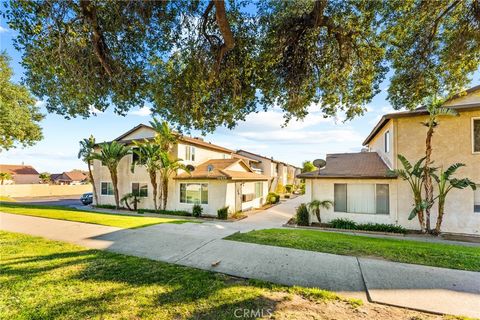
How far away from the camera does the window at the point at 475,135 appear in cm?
1202

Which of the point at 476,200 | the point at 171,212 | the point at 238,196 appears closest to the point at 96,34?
the point at 171,212

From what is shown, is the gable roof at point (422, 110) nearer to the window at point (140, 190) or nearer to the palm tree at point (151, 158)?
the palm tree at point (151, 158)

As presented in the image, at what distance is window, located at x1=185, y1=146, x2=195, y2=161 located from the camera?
21.0 m

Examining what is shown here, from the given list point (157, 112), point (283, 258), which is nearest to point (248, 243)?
point (283, 258)

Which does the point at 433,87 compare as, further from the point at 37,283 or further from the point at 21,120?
the point at 21,120

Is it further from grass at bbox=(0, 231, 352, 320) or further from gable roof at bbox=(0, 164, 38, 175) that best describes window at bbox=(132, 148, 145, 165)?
gable roof at bbox=(0, 164, 38, 175)

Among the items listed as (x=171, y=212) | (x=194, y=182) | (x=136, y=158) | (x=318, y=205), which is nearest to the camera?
(x=318, y=205)

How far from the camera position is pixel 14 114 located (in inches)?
782

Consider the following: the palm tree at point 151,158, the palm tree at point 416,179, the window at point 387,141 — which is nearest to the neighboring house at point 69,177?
the palm tree at point 151,158

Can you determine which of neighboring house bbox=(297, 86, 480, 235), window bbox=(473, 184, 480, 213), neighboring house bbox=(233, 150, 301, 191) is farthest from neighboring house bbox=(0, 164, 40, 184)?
window bbox=(473, 184, 480, 213)

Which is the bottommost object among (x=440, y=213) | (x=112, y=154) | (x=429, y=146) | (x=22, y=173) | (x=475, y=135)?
(x=440, y=213)

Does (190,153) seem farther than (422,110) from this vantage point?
Yes

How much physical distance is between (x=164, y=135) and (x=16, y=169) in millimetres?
62612

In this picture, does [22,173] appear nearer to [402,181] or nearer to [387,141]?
[387,141]
